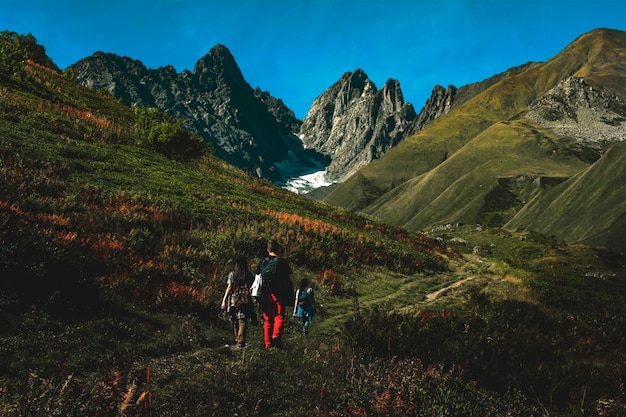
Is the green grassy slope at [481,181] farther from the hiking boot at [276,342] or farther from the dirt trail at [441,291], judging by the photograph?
the hiking boot at [276,342]

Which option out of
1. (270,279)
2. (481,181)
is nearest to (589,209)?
(481,181)

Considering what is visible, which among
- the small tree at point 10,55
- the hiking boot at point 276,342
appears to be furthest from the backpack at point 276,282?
the small tree at point 10,55

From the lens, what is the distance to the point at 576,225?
3430 inches

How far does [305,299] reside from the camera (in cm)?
1314

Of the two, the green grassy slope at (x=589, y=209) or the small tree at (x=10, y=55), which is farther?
the green grassy slope at (x=589, y=209)

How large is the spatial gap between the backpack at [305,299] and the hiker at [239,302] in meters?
2.42

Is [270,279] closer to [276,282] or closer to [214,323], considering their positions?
[276,282]

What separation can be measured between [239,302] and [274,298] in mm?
859

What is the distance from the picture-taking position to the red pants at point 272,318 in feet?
34.1

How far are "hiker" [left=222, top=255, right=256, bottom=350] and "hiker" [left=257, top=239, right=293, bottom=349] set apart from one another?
0.40 metres

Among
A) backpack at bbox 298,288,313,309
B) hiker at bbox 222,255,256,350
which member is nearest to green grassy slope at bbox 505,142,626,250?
backpack at bbox 298,288,313,309

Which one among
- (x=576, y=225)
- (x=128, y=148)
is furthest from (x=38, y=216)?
(x=576, y=225)

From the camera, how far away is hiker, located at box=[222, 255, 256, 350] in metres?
10.3

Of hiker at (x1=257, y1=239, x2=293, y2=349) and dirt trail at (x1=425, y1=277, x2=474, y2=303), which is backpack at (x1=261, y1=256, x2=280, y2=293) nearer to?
hiker at (x1=257, y1=239, x2=293, y2=349)
